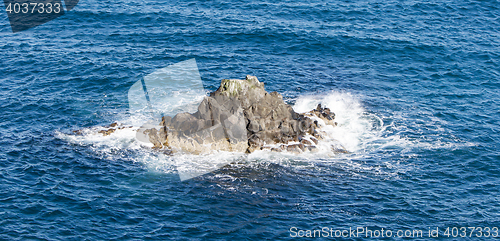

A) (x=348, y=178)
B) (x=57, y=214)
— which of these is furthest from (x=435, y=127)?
(x=57, y=214)

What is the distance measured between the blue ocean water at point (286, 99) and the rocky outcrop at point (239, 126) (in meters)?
2.44

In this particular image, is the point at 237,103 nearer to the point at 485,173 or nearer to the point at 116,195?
the point at 116,195

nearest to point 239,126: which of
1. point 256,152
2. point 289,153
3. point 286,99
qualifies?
point 256,152

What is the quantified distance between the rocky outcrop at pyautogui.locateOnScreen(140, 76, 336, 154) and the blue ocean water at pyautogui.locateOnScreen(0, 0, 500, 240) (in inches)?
96.2

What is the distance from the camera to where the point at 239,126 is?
146ft

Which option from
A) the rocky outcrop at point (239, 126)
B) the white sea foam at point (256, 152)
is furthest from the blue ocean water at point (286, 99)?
the rocky outcrop at point (239, 126)

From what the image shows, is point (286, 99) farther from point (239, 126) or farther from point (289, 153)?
point (289, 153)

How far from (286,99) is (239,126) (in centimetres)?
1179

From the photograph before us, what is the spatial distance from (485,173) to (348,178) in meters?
12.7

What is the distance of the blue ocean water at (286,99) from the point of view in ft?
111

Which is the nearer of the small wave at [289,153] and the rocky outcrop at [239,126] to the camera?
the small wave at [289,153]

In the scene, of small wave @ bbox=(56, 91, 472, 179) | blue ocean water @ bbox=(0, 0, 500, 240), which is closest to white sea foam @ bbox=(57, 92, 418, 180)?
small wave @ bbox=(56, 91, 472, 179)

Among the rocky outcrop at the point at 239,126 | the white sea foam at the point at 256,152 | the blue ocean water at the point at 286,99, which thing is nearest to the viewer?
the blue ocean water at the point at 286,99

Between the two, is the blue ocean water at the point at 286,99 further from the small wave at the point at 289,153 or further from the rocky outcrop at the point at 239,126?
the rocky outcrop at the point at 239,126
